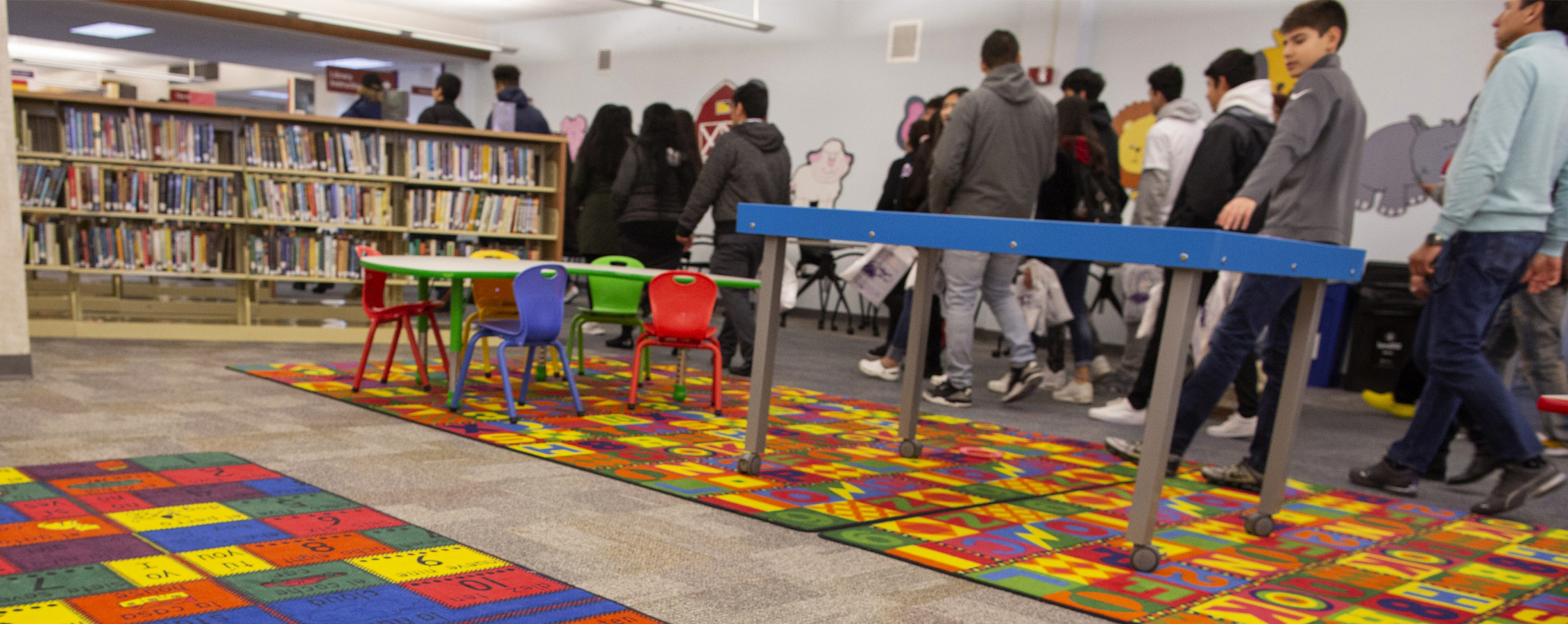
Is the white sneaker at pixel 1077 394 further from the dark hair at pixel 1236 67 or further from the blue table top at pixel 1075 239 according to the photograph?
the blue table top at pixel 1075 239

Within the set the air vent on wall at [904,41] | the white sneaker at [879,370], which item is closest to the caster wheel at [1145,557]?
the white sneaker at [879,370]

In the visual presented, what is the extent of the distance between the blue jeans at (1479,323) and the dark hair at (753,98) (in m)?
3.05

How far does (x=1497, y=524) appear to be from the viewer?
3146mm

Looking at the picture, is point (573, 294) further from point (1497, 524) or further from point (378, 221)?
point (1497, 524)

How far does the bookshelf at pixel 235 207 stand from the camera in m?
5.58

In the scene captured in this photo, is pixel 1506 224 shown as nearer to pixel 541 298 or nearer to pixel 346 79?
pixel 541 298

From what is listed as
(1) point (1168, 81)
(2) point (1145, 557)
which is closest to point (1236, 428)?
(1) point (1168, 81)

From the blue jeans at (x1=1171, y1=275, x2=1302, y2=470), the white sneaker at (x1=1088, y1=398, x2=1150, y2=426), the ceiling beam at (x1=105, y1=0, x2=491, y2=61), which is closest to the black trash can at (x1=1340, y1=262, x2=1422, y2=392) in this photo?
the white sneaker at (x1=1088, y1=398, x2=1150, y2=426)

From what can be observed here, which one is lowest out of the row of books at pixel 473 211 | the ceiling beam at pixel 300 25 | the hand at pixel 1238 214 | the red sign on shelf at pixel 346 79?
the row of books at pixel 473 211

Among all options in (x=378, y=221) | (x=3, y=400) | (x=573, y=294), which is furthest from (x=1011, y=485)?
(x=573, y=294)

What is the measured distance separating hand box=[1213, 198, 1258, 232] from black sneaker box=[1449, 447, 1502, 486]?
4.63ft

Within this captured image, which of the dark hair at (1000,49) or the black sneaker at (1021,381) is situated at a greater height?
the dark hair at (1000,49)

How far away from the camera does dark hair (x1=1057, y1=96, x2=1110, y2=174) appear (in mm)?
5242

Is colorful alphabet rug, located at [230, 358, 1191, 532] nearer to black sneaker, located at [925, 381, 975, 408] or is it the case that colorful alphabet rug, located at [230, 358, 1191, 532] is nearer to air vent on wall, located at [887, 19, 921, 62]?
black sneaker, located at [925, 381, 975, 408]
